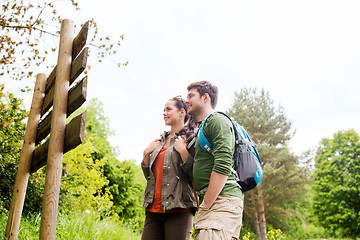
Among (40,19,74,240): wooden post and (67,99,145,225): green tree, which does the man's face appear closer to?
(40,19,74,240): wooden post

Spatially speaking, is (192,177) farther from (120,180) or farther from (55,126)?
(120,180)

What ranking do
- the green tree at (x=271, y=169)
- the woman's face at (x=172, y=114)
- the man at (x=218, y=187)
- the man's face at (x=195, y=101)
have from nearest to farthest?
the man at (x=218, y=187) < the man's face at (x=195, y=101) < the woman's face at (x=172, y=114) < the green tree at (x=271, y=169)

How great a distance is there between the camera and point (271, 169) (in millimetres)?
21047

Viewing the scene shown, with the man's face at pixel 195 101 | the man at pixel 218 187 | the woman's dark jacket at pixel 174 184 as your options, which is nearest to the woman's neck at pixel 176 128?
the woman's dark jacket at pixel 174 184

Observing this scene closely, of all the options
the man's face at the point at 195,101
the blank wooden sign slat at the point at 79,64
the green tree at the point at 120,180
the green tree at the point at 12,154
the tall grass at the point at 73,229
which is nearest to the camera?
the blank wooden sign slat at the point at 79,64

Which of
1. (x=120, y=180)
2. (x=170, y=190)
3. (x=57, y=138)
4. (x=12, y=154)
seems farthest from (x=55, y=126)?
(x=120, y=180)

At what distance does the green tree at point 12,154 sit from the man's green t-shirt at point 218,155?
3671 mm

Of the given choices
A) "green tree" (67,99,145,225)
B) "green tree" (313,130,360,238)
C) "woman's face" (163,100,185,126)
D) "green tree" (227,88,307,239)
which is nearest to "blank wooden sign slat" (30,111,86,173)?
"woman's face" (163,100,185,126)

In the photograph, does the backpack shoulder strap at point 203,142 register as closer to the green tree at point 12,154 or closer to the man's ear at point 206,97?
the man's ear at point 206,97

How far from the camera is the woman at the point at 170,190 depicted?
263cm

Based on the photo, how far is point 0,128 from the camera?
5.40 m

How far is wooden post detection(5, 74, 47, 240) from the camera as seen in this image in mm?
2701

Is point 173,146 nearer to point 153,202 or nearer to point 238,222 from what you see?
point 153,202

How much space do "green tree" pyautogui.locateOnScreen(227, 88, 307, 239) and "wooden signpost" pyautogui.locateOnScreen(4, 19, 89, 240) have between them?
64.1ft
